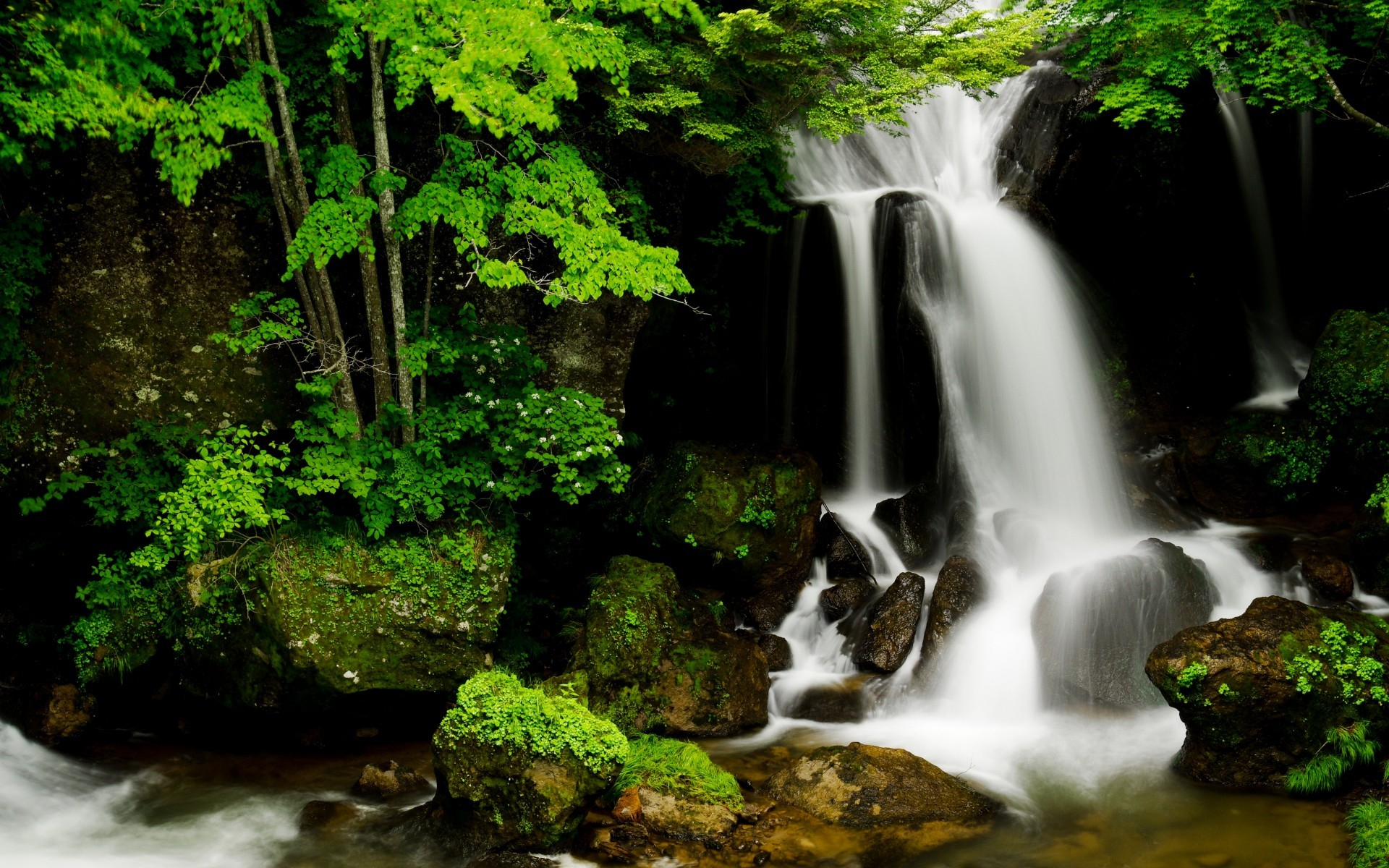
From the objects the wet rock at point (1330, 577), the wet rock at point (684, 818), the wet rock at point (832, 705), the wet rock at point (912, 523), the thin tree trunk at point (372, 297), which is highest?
the thin tree trunk at point (372, 297)

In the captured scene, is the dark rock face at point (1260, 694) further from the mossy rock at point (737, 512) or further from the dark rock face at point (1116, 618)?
the mossy rock at point (737, 512)

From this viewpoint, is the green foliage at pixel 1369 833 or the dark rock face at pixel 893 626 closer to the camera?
the green foliage at pixel 1369 833

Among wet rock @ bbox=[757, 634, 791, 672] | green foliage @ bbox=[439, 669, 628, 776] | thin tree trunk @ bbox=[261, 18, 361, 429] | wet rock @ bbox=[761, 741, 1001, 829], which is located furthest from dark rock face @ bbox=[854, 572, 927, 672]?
thin tree trunk @ bbox=[261, 18, 361, 429]

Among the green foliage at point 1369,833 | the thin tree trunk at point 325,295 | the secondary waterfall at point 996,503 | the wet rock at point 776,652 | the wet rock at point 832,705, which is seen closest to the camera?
the green foliage at point 1369,833

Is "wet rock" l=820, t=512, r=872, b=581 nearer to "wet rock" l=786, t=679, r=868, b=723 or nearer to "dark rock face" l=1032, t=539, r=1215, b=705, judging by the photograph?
"wet rock" l=786, t=679, r=868, b=723

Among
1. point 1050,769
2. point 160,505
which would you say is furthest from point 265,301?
point 1050,769

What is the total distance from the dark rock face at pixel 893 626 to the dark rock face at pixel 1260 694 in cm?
253

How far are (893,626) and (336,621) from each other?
17.4 feet

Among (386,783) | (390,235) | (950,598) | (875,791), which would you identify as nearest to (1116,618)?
(950,598)

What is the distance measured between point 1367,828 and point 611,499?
7.27 metres

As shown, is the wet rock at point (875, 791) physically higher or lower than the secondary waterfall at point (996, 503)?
lower

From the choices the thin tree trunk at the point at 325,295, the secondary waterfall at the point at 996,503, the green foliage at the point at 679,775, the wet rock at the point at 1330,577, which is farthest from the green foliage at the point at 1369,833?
the thin tree trunk at the point at 325,295

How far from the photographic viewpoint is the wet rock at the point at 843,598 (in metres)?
9.99

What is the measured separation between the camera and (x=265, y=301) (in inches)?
330
